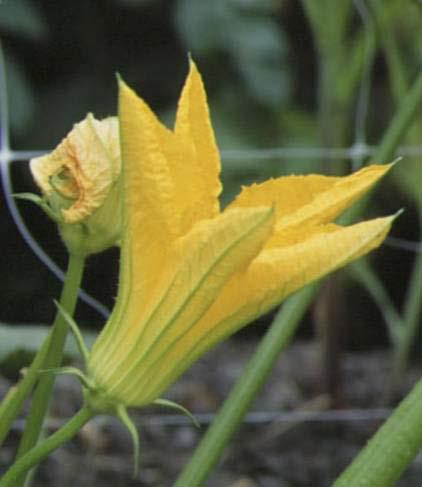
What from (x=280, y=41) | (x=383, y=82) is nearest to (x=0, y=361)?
(x=280, y=41)

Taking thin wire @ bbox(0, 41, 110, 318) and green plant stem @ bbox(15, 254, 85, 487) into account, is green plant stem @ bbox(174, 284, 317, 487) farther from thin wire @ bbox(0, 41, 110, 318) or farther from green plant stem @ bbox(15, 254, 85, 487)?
thin wire @ bbox(0, 41, 110, 318)

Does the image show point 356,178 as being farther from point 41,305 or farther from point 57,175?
point 41,305

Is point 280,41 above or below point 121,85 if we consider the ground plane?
below

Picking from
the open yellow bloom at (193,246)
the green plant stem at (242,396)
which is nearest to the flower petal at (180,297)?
the open yellow bloom at (193,246)

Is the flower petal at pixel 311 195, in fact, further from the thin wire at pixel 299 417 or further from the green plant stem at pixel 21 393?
the thin wire at pixel 299 417

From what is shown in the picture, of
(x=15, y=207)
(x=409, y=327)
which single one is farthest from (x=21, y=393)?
(x=409, y=327)

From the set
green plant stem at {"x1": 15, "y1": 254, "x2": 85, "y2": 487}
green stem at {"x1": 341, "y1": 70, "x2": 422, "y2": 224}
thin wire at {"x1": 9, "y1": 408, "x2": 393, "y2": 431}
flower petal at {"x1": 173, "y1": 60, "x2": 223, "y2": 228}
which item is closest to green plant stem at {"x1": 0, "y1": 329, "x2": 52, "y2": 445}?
green plant stem at {"x1": 15, "y1": 254, "x2": 85, "y2": 487}

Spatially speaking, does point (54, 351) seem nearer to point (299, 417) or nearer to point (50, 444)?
point (50, 444)

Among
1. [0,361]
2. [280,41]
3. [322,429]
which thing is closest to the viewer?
[0,361]
